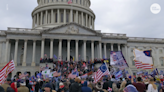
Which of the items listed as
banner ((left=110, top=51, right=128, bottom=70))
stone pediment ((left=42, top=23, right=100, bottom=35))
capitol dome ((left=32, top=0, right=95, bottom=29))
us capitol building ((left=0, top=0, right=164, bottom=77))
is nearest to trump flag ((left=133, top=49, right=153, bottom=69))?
banner ((left=110, top=51, right=128, bottom=70))

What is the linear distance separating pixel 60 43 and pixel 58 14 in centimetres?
1808

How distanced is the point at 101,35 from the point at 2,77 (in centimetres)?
3755

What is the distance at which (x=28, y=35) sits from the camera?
45500 millimetres

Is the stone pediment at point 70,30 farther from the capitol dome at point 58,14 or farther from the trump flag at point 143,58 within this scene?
the trump flag at point 143,58

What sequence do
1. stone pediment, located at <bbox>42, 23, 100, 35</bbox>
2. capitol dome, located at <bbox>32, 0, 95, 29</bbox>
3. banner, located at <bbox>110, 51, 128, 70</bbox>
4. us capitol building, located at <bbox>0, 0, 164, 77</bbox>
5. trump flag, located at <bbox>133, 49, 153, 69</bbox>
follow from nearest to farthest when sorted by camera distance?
trump flag, located at <bbox>133, 49, 153, 69</bbox> → banner, located at <bbox>110, 51, 128, 70</bbox> → us capitol building, located at <bbox>0, 0, 164, 77</bbox> → stone pediment, located at <bbox>42, 23, 100, 35</bbox> → capitol dome, located at <bbox>32, 0, 95, 29</bbox>

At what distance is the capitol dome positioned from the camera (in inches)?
2336

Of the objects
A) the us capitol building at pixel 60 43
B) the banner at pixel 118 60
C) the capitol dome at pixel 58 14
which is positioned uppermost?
the capitol dome at pixel 58 14

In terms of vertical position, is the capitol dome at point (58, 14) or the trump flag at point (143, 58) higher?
the capitol dome at point (58, 14)

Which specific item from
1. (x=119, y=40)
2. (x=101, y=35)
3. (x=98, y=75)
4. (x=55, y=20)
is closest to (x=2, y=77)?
(x=98, y=75)

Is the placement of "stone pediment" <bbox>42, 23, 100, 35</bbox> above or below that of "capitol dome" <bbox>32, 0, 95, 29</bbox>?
below

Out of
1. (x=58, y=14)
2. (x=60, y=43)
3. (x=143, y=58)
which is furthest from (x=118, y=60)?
(x=58, y=14)

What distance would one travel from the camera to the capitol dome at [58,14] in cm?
5933

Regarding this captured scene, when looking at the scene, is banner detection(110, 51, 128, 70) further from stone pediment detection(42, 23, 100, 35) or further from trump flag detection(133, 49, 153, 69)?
stone pediment detection(42, 23, 100, 35)

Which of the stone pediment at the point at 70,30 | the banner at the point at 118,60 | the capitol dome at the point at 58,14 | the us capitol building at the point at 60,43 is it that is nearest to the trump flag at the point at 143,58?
the banner at the point at 118,60
